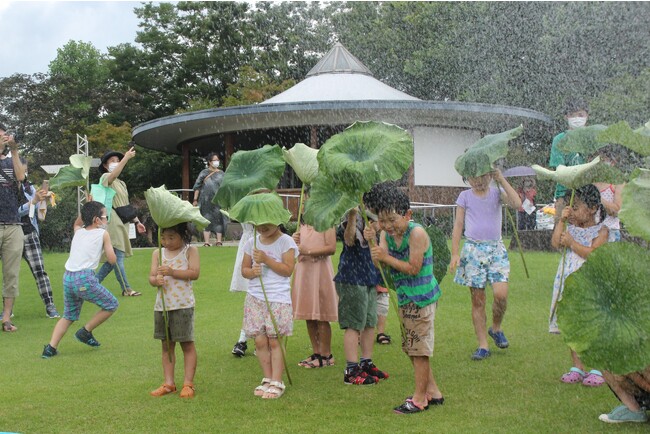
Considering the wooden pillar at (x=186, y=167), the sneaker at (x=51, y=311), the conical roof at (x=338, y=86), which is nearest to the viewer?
the sneaker at (x=51, y=311)

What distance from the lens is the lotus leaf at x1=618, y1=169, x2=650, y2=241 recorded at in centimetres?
387

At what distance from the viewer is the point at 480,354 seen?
264 inches

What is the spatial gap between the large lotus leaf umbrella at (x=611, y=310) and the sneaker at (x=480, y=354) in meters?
2.65

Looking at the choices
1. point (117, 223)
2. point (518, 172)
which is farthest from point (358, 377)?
point (518, 172)

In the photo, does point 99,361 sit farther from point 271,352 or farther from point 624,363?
point 624,363

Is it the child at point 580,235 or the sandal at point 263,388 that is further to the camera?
the sandal at point 263,388

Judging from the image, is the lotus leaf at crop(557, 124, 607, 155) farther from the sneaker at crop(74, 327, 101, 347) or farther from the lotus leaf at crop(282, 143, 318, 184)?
the sneaker at crop(74, 327, 101, 347)

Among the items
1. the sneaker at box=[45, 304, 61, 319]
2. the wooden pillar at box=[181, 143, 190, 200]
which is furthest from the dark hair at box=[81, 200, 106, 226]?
the wooden pillar at box=[181, 143, 190, 200]

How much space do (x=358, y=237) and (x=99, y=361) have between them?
2856 mm

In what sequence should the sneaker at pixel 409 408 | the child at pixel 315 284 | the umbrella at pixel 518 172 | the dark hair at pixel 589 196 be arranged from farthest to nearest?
the umbrella at pixel 518 172 → the child at pixel 315 284 → the dark hair at pixel 589 196 → the sneaker at pixel 409 408

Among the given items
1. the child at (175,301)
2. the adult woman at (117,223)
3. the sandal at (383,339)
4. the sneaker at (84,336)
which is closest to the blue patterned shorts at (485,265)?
the sandal at (383,339)

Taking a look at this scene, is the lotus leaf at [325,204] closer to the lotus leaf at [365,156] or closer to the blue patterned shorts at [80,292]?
the lotus leaf at [365,156]

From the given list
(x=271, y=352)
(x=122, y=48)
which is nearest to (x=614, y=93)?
(x=271, y=352)

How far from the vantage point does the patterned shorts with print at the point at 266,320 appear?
19.3ft
